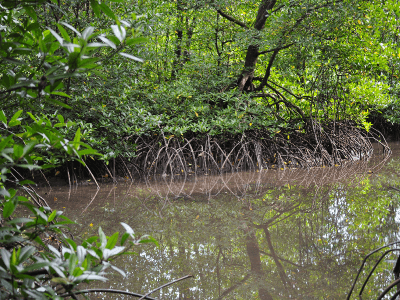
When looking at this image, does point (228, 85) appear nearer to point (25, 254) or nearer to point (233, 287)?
point (233, 287)

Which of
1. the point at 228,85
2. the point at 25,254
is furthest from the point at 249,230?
the point at 228,85

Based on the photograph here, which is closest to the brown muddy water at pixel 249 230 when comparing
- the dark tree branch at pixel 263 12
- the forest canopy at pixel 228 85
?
the forest canopy at pixel 228 85

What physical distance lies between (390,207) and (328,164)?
371 centimetres

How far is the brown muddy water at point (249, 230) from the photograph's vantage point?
2.14 meters

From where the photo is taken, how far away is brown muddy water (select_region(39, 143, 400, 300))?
7.02 ft

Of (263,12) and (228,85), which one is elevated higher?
(263,12)

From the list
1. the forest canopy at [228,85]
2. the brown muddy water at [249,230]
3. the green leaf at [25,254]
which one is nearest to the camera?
the green leaf at [25,254]

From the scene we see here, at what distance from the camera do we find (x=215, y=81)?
7426mm

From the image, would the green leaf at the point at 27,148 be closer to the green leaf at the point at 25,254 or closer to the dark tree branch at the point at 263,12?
the green leaf at the point at 25,254

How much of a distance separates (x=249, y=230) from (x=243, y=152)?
394cm

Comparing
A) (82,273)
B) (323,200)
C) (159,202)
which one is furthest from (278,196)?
(82,273)

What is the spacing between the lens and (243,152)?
7074 millimetres

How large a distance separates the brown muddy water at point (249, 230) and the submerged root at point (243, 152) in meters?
0.80

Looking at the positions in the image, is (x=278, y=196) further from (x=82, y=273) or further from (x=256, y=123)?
(x=82, y=273)
